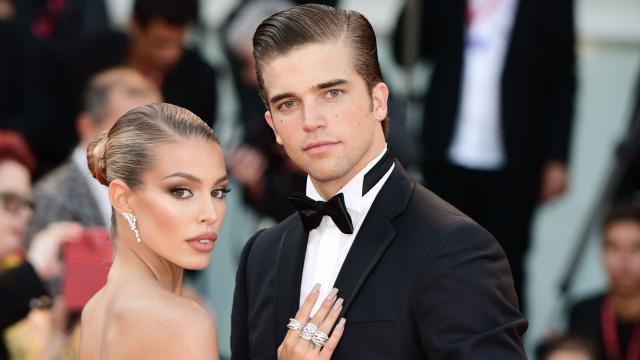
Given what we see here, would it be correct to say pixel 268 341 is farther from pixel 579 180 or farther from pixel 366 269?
pixel 579 180

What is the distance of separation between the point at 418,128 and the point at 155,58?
134 centimetres

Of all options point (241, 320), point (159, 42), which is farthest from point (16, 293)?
point (159, 42)

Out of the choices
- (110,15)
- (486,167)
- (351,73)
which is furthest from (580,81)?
(351,73)

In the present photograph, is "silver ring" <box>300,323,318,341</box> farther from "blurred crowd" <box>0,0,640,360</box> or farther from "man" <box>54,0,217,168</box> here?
"man" <box>54,0,217,168</box>

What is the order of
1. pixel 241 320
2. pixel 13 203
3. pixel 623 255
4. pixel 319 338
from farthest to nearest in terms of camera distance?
pixel 623 255 → pixel 13 203 → pixel 241 320 → pixel 319 338

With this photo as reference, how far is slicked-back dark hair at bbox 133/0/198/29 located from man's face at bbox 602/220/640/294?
230cm

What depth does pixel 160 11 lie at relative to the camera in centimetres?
657

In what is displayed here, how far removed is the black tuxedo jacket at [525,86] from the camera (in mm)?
6160

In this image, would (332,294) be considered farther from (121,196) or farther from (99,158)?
(99,158)

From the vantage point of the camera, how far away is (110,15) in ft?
25.6

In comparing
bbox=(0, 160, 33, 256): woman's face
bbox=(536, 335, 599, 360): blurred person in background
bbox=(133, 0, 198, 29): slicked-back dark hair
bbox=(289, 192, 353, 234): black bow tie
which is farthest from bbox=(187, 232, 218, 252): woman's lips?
bbox=(133, 0, 198, 29): slicked-back dark hair

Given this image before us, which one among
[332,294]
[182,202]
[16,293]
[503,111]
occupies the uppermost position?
[182,202]

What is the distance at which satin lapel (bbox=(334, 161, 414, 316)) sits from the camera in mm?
3352

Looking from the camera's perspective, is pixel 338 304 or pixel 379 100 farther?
pixel 379 100
